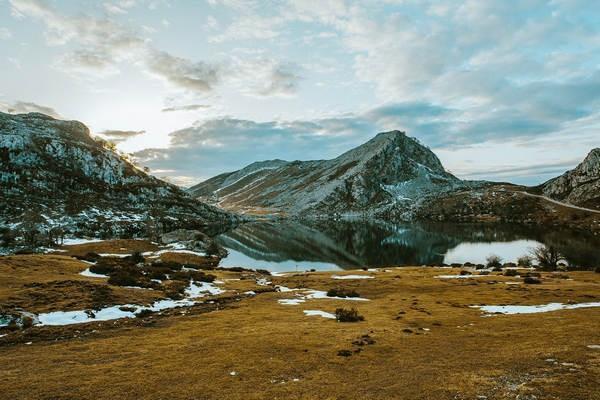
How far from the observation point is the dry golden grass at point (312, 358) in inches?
754

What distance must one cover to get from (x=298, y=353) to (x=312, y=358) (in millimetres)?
1406

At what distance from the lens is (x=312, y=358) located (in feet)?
82.4

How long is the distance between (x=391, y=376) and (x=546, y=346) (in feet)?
37.0

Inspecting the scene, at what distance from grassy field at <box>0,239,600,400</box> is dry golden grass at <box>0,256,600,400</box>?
3.6 inches

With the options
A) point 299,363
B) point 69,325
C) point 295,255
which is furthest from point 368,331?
point 295,255

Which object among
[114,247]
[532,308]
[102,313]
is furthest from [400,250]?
[102,313]

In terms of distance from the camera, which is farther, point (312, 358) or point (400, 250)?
point (400, 250)

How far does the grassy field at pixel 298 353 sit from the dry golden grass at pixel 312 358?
9 cm

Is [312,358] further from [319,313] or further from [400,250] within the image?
[400,250]

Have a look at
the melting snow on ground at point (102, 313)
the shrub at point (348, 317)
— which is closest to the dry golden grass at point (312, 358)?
the shrub at point (348, 317)

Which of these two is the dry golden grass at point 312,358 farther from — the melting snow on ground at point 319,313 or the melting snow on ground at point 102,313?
the melting snow on ground at point 102,313

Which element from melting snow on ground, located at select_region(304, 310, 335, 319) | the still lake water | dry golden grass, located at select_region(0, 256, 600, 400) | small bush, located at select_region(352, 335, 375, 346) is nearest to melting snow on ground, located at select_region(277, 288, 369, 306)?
melting snow on ground, located at select_region(304, 310, 335, 319)

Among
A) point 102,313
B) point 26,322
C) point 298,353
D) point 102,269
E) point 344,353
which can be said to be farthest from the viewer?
point 102,269

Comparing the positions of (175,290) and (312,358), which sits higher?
(175,290)
